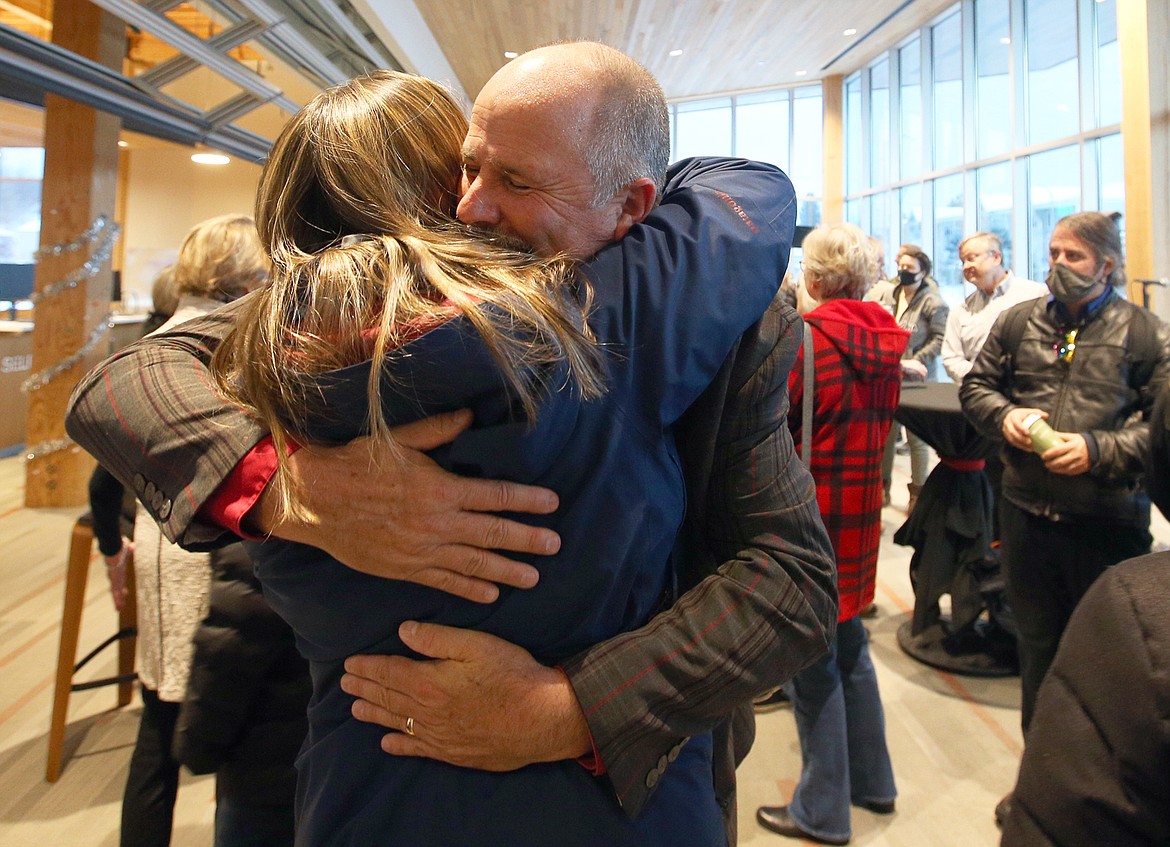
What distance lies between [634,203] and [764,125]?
16.5m

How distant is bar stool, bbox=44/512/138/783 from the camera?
8.30 ft

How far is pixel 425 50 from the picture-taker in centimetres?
912

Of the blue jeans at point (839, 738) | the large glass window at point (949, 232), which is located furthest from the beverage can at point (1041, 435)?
the large glass window at point (949, 232)

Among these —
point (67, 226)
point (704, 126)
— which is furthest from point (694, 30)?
point (67, 226)

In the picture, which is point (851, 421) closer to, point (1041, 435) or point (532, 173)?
point (1041, 435)

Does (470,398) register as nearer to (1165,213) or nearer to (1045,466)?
(1045,466)

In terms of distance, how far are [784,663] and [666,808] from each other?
0.19 metres

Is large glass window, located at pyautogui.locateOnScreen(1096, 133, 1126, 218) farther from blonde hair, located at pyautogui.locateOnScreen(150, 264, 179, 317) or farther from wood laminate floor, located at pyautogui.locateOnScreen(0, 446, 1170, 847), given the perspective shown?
blonde hair, located at pyautogui.locateOnScreen(150, 264, 179, 317)

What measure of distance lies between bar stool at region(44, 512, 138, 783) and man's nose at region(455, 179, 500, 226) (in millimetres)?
2168

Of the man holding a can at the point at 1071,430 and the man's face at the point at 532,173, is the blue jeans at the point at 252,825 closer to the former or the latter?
the man's face at the point at 532,173

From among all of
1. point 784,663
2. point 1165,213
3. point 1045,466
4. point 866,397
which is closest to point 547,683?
point 784,663

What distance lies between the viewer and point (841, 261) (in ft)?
8.28

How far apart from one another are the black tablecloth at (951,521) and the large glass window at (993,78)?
8.27 m

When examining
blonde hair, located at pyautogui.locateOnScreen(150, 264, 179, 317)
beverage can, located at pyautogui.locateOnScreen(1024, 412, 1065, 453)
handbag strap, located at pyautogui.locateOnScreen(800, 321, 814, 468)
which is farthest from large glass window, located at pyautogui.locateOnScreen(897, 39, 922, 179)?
blonde hair, located at pyautogui.locateOnScreen(150, 264, 179, 317)
